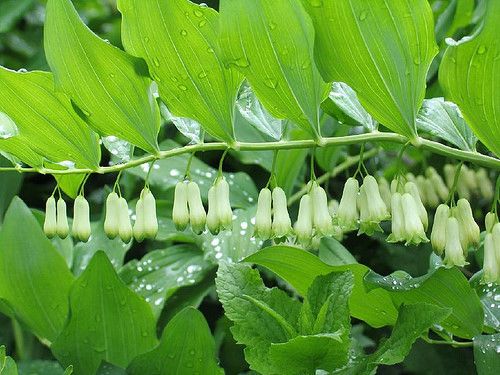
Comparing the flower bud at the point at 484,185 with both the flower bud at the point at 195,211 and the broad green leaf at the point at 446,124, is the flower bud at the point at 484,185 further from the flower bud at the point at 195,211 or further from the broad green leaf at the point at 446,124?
the flower bud at the point at 195,211

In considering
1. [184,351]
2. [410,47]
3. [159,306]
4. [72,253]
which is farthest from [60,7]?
[72,253]

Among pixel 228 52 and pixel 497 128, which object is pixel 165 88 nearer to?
pixel 228 52

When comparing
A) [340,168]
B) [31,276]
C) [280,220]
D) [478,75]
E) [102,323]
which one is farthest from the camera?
[340,168]

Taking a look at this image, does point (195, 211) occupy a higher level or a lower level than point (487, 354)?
higher

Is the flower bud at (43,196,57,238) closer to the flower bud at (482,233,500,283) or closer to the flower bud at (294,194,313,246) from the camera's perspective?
the flower bud at (294,194,313,246)

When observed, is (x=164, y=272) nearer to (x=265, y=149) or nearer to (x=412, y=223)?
(x=265, y=149)

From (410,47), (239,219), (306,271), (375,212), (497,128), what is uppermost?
(410,47)

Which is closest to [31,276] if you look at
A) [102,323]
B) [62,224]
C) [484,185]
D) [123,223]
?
[102,323]
